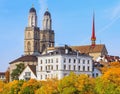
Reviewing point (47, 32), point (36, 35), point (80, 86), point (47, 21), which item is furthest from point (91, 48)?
point (80, 86)

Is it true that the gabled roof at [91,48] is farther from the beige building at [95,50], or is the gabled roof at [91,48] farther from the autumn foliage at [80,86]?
the autumn foliage at [80,86]

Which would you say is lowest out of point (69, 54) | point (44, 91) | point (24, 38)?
point (44, 91)

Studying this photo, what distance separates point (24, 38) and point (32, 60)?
125 ft

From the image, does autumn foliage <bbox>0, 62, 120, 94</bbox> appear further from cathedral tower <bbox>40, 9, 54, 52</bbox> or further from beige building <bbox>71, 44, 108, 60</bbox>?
cathedral tower <bbox>40, 9, 54, 52</bbox>

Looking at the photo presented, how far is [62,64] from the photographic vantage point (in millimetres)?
97625

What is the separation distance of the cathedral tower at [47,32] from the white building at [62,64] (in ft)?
212

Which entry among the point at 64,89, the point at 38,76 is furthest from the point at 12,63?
the point at 64,89

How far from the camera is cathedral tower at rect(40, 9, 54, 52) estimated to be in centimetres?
16812

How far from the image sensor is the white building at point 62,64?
97688mm

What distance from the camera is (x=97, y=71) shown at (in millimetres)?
104188

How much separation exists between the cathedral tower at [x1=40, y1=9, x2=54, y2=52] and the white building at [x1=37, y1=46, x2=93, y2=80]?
2544 inches

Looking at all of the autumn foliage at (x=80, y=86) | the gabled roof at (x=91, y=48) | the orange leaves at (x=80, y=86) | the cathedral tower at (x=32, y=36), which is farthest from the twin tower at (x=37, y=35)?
the orange leaves at (x=80, y=86)

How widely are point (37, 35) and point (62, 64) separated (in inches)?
2719

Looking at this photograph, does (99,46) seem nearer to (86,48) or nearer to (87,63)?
(86,48)
